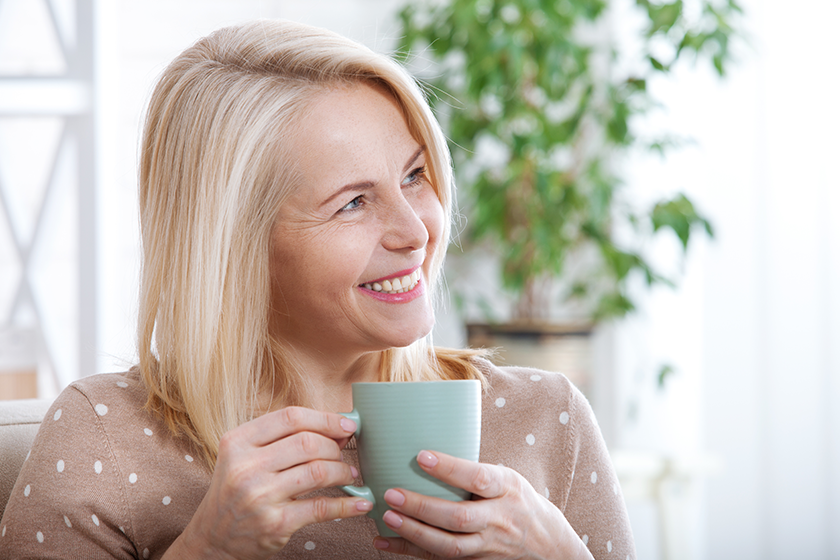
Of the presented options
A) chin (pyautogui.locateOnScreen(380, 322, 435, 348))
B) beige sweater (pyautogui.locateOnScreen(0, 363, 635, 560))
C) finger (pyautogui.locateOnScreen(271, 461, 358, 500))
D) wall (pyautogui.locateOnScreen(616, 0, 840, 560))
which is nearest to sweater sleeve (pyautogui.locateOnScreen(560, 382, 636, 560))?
beige sweater (pyautogui.locateOnScreen(0, 363, 635, 560))

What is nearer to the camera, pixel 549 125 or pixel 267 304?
pixel 267 304

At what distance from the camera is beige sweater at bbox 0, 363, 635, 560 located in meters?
0.88

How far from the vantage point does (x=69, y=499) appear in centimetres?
87

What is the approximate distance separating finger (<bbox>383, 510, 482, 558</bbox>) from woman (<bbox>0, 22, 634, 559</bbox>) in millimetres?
182

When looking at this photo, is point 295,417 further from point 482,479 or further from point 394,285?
point 394,285

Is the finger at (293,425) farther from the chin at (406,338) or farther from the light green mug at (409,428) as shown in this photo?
the chin at (406,338)

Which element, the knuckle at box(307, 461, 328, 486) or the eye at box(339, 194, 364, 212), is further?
the eye at box(339, 194, 364, 212)

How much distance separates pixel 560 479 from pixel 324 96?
0.57m

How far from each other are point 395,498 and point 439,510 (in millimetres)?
40

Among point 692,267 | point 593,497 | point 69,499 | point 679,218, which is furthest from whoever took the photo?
point 692,267

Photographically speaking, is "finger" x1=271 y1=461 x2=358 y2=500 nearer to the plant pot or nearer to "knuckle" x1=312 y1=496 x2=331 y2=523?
"knuckle" x1=312 y1=496 x2=331 y2=523

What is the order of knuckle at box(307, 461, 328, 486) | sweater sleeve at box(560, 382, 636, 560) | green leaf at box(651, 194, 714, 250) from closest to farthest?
1. knuckle at box(307, 461, 328, 486)
2. sweater sleeve at box(560, 382, 636, 560)
3. green leaf at box(651, 194, 714, 250)

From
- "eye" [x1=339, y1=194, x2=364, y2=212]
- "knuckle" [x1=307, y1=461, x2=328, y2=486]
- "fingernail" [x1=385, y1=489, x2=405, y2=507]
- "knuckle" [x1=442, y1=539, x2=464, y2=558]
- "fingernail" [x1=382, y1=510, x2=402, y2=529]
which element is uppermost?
"eye" [x1=339, y1=194, x2=364, y2=212]

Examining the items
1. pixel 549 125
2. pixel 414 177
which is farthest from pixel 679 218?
pixel 414 177
